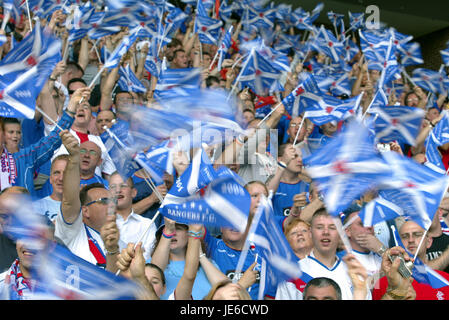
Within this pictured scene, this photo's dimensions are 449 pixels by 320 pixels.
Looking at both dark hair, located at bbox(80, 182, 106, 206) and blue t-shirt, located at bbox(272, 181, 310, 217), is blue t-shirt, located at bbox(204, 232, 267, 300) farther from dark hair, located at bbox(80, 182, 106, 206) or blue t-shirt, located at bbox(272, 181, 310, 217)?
blue t-shirt, located at bbox(272, 181, 310, 217)

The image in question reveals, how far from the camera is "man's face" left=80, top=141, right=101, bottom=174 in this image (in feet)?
13.0

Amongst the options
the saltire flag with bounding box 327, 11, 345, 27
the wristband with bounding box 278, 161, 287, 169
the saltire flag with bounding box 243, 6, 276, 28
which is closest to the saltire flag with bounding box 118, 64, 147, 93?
the wristband with bounding box 278, 161, 287, 169

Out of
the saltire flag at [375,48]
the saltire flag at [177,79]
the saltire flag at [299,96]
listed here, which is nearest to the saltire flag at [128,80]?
the saltire flag at [177,79]

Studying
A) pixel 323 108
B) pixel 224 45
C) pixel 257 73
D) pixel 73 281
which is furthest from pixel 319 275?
pixel 224 45

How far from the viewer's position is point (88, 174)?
156 inches

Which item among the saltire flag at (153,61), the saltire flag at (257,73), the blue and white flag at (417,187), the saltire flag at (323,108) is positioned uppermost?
the saltire flag at (153,61)

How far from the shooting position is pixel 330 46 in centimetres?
859

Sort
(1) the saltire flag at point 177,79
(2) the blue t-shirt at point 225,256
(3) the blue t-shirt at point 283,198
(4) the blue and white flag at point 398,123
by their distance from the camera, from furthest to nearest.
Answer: (4) the blue and white flag at point 398,123, (3) the blue t-shirt at point 283,198, (1) the saltire flag at point 177,79, (2) the blue t-shirt at point 225,256

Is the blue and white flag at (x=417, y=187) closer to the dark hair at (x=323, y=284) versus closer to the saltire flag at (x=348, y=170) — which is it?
the saltire flag at (x=348, y=170)

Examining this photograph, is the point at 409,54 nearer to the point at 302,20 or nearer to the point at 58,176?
the point at 302,20

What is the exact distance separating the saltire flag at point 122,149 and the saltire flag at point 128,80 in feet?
5.04

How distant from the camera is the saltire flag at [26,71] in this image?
10.7ft

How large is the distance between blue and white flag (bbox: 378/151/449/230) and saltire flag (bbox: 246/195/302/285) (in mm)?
635
